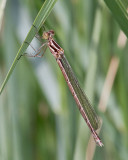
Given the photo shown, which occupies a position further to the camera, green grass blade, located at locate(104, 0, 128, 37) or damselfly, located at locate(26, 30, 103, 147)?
damselfly, located at locate(26, 30, 103, 147)

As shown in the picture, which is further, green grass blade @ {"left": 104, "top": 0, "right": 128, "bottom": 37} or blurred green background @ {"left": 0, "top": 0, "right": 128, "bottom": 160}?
blurred green background @ {"left": 0, "top": 0, "right": 128, "bottom": 160}

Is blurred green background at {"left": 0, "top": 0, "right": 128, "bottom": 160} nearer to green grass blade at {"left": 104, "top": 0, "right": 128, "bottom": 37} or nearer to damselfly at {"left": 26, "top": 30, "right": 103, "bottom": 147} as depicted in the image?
damselfly at {"left": 26, "top": 30, "right": 103, "bottom": 147}

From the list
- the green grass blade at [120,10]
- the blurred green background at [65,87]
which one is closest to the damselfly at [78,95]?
the blurred green background at [65,87]

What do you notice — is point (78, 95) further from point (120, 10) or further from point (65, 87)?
point (120, 10)

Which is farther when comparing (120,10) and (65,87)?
(65,87)

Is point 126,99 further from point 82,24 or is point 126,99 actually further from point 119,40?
point 82,24

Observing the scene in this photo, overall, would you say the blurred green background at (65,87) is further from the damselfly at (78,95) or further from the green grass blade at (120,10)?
the green grass blade at (120,10)

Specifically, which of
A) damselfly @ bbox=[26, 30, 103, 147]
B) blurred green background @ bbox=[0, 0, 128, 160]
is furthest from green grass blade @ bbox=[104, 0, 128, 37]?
damselfly @ bbox=[26, 30, 103, 147]

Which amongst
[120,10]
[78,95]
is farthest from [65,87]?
[120,10]

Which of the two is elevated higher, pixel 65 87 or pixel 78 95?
pixel 65 87
